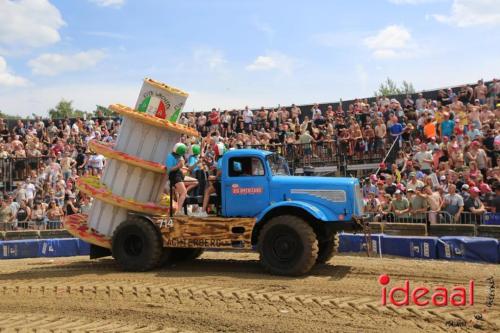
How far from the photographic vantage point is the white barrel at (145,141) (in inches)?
443

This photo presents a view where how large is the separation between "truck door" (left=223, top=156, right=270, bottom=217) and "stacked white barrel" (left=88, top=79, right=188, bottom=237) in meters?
1.52

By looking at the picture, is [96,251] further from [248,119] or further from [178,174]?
[248,119]

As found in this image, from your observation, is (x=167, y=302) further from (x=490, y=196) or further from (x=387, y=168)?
(x=387, y=168)

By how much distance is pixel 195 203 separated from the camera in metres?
11.2

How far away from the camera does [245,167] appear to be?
10.8 m

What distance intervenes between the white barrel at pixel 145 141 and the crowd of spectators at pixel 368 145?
6259 mm

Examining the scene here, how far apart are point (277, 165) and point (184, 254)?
309 centimetres

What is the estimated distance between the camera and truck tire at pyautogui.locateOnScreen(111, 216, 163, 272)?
10969 mm

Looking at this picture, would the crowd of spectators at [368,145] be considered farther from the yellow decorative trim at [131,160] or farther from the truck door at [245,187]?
the yellow decorative trim at [131,160]

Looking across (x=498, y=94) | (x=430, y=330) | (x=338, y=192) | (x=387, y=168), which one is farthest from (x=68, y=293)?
(x=498, y=94)

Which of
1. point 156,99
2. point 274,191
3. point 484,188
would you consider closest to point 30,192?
point 156,99

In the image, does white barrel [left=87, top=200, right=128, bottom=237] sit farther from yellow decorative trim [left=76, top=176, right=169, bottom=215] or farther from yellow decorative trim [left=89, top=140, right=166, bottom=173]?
yellow decorative trim [left=89, top=140, right=166, bottom=173]

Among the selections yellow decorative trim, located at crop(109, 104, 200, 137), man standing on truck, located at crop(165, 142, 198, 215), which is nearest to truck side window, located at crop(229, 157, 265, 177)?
man standing on truck, located at crop(165, 142, 198, 215)

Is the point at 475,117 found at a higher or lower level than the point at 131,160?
higher
